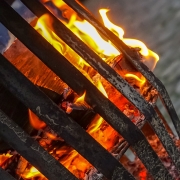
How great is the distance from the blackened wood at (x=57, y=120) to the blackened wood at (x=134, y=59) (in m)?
0.26

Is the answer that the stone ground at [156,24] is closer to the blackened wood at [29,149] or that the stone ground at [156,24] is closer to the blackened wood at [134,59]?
the blackened wood at [134,59]

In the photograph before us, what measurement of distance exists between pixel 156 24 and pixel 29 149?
1616 millimetres

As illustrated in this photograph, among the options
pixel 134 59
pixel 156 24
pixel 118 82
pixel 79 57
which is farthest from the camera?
pixel 156 24

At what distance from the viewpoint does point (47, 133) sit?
112 cm

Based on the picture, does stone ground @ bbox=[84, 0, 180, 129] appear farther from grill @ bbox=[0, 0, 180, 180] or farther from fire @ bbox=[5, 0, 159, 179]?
grill @ bbox=[0, 0, 180, 180]

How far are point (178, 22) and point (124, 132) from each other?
1503mm

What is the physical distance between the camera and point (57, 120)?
100cm

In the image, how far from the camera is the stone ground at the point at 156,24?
231 centimetres

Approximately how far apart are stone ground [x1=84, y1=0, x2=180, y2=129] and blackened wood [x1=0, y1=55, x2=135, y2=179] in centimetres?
133

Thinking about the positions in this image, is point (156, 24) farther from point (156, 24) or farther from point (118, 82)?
point (118, 82)

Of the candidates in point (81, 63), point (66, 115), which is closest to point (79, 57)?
point (81, 63)

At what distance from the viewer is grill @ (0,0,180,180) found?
3.19 feet

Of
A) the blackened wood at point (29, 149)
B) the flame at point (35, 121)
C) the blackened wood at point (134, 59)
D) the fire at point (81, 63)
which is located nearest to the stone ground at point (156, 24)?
the fire at point (81, 63)

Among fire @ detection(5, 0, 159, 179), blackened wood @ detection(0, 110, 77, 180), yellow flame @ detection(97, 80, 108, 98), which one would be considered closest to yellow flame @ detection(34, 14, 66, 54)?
fire @ detection(5, 0, 159, 179)
